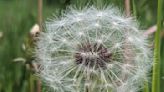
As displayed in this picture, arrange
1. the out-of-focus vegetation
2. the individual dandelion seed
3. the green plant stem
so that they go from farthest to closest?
the out-of-focus vegetation
the green plant stem
the individual dandelion seed

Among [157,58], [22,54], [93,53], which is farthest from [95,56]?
[22,54]

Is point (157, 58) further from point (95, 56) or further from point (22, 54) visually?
point (22, 54)

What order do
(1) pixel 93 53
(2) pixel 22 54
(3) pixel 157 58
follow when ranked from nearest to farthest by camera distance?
(1) pixel 93 53 < (3) pixel 157 58 < (2) pixel 22 54

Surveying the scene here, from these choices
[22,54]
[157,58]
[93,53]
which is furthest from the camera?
[22,54]

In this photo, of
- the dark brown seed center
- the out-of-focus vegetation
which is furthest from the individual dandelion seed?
the out-of-focus vegetation

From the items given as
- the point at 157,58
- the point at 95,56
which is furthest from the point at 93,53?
the point at 157,58

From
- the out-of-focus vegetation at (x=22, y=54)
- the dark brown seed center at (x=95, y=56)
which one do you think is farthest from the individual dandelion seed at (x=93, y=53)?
the out-of-focus vegetation at (x=22, y=54)

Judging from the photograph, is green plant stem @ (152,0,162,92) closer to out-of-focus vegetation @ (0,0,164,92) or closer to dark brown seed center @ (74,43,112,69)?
out-of-focus vegetation @ (0,0,164,92)

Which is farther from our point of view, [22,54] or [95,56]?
[22,54]

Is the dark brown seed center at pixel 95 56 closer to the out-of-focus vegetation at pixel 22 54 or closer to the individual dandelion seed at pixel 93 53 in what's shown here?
the individual dandelion seed at pixel 93 53
